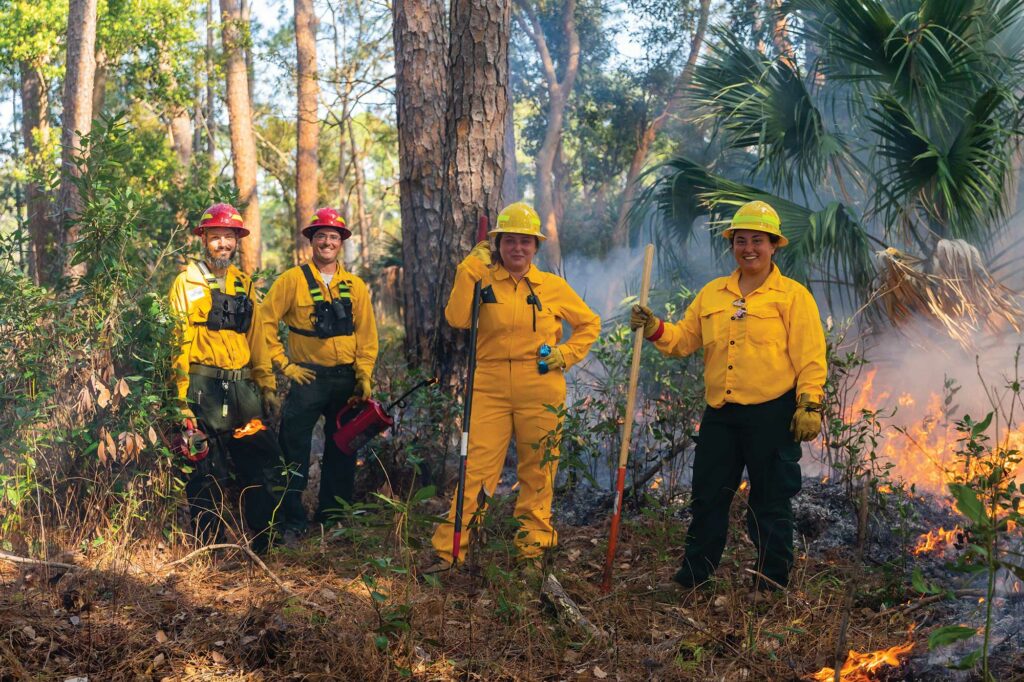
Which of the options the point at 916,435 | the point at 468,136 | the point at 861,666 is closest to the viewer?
the point at 861,666

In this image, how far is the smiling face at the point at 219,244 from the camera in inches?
223

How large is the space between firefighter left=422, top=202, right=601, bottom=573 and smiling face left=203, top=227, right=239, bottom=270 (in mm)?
1448

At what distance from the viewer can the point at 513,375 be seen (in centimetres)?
532

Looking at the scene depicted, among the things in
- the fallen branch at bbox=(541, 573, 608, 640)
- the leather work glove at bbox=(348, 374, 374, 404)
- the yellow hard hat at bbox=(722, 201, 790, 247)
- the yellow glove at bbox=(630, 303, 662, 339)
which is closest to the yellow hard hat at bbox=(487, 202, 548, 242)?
the yellow glove at bbox=(630, 303, 662, 339)

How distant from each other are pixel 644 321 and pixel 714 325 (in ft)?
1.17

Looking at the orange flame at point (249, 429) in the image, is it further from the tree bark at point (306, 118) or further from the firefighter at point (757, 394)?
the tree bark at point (306, 118)

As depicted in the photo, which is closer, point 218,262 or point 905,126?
point 218,262

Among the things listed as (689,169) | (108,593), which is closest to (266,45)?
(689,169)

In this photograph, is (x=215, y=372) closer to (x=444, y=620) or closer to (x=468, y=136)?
(x=444, y=620)

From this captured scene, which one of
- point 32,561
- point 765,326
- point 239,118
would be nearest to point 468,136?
point 765,326

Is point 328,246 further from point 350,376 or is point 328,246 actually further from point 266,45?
point 266,45

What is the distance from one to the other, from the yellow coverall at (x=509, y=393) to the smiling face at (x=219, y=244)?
1442 millimetres

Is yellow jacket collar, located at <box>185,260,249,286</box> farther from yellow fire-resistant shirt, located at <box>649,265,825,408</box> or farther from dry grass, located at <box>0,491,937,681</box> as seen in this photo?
yellow fire-resistant shirt, located at <box>649,265,825,408</box>

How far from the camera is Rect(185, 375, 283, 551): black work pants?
18.5ft
